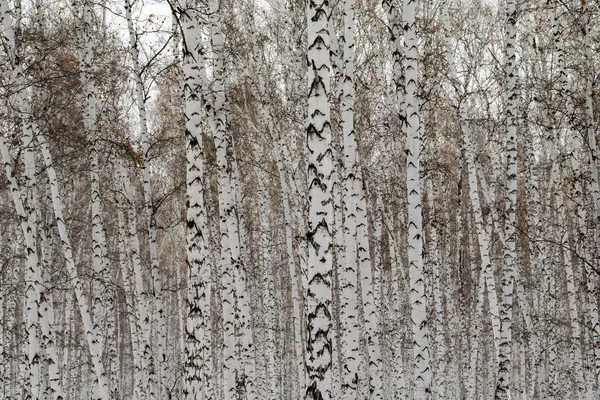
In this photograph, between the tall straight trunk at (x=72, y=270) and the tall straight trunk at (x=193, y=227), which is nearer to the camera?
the tall straight trunk at (x=193, y=227)

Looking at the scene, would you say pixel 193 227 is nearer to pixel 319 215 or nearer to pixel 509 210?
pixel 319 215

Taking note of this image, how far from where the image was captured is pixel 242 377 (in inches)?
565

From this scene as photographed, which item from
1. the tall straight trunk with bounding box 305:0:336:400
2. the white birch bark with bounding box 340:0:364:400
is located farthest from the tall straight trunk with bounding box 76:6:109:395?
the tall straight trunk with bounding box 305:0:336:400

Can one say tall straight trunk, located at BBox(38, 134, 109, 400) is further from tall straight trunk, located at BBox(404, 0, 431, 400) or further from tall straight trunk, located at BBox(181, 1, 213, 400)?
tall straight trunk, located at BBox(404, 0, 431, 400)

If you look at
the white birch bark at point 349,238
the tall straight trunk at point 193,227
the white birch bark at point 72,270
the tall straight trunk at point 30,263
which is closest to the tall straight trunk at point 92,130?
the white birch bark at point 72,270

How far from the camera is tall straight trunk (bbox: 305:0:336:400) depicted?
5.67 metres

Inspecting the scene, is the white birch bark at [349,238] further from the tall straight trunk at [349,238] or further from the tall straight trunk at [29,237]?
the tall straight trunk at [29,237]

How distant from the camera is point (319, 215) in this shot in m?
5.87

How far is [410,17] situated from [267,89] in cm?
524

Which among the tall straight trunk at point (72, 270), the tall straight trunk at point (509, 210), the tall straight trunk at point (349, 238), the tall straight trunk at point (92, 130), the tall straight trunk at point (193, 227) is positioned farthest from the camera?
the tall straight trunk at point (92, 130)

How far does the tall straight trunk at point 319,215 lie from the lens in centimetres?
567

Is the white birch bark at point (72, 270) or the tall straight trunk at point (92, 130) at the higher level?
the tall straight trunk at point (92, 130)

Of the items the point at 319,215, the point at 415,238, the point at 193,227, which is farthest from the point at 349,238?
the point at 319,215

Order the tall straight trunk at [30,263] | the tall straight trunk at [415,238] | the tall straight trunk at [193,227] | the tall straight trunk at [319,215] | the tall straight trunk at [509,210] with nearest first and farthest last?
the tall straight trunk at [319,215]
the tall straight trunk at [193,227]
the tall straight trunk at [415,238]
the tall straight trunk at [30,263]
the tall straight trunk at [509,210]
